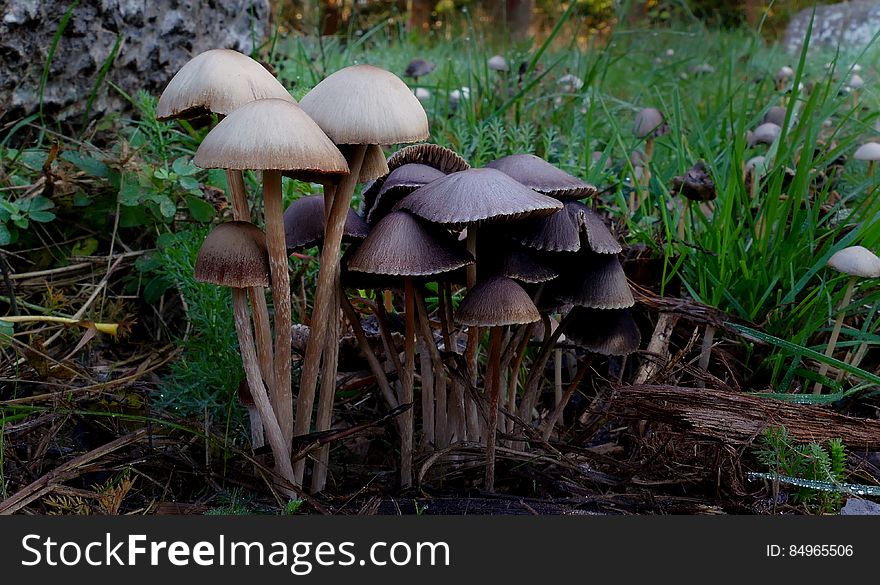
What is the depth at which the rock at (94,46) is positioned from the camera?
2.74 meters

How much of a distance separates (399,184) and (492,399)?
586 millimetres

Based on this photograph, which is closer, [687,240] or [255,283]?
[255,283]

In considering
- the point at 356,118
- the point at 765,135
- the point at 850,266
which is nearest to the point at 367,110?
the point at 356,118

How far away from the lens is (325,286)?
170cm

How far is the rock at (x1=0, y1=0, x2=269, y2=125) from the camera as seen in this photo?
2.74 metres

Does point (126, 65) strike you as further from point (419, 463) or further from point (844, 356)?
point (844, 356)

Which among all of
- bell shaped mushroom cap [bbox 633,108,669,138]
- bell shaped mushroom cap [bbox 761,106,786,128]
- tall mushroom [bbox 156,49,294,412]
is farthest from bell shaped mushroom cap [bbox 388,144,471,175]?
bell shaped mushroom cap [bbox 761,106,786,128]

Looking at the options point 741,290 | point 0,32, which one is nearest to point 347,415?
point 741,290

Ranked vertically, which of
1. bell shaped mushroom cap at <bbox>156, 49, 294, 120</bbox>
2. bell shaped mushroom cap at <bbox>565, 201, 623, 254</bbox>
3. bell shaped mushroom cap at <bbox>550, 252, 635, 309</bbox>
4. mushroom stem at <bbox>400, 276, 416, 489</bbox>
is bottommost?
mushroom stem at <bbox>400, 276, 416, 489</bbox>

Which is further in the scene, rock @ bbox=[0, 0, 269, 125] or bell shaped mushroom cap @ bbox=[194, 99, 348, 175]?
rock @ bbox=[0, 0, 269, 125]

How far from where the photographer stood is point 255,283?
1604mm

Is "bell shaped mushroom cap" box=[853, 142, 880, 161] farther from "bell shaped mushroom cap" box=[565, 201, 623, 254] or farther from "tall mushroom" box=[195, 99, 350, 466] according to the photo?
"tall mushroom" box=[195, 99, 350, 466]

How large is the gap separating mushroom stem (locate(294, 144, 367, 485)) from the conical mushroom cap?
42cm

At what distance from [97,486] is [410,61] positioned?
13.7ft
